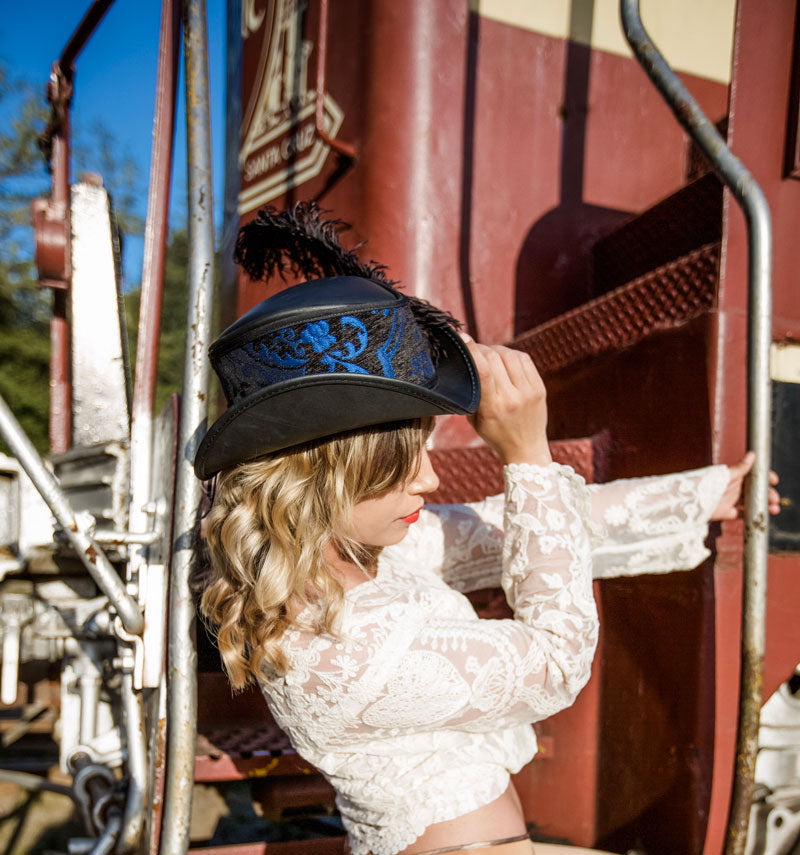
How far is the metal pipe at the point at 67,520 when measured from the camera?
3.34 feet

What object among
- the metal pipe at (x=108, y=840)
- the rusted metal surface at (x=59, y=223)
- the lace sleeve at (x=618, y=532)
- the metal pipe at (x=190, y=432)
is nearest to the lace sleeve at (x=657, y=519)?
the lace sleeve at (x=618, y=532)

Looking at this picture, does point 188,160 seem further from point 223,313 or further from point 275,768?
point 223,313

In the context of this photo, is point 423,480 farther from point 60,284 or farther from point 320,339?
point 60,284

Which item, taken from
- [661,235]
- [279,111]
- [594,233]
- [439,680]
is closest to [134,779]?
[439,680]

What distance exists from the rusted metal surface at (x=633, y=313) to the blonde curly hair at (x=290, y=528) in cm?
81

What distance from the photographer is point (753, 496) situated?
1264mm

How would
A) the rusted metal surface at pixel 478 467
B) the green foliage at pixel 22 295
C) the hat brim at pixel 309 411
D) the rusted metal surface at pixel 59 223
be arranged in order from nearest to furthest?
the hat brim at pixel 309 411 → the rusted metal surface at pixel 478 467 → the rusted metal surface at pixel 59 223 → the green foliage at pixel 22 295

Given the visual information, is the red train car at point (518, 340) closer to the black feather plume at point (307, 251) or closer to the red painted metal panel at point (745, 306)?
the red painted metal panel at point (745, 306)

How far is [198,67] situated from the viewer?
3.58 feet

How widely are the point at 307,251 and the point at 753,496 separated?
3.09 ft

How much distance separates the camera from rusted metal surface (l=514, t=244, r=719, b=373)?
150 cm

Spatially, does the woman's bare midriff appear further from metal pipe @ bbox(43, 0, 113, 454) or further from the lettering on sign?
the lettering on sign

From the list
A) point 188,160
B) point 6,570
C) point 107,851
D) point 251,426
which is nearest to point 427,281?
point 188,160

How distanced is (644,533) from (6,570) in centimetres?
135
